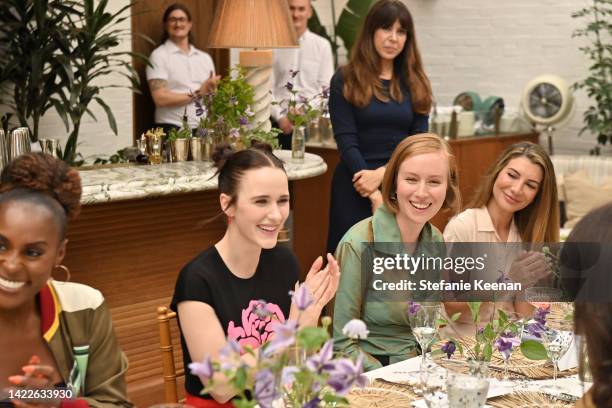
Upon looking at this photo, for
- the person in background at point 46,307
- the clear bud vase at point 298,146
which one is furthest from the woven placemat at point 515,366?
the clear bud vase at point 298,146

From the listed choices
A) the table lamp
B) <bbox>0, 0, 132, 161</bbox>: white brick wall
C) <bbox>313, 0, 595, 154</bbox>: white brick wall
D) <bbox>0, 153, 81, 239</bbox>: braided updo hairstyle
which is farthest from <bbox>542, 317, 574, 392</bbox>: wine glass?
<bbox>313, 0, 595, 154</bbox>: white brick wall

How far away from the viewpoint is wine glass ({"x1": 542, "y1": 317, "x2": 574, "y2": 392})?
2.21m

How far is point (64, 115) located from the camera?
17.7 ft

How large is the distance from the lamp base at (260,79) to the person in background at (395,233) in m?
1.68

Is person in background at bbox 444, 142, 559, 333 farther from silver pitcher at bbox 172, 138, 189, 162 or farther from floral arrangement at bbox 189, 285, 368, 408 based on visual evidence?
floral arrangement at bbox 189, 285, 368, 408

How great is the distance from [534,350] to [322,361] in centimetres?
96

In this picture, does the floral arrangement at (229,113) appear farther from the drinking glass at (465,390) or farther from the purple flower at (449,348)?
the drinking glass at (465,390)

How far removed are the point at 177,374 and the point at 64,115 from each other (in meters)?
3.19

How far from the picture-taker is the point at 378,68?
430 cm

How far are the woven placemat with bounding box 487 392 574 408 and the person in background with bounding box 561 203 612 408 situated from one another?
0.44 metres

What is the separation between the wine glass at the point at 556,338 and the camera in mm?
2209

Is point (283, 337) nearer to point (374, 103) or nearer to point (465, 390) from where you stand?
point (465, 390)

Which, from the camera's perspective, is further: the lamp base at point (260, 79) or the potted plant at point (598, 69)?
the potted plant at point (598, 69)

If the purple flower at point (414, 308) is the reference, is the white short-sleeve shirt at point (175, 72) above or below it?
above
